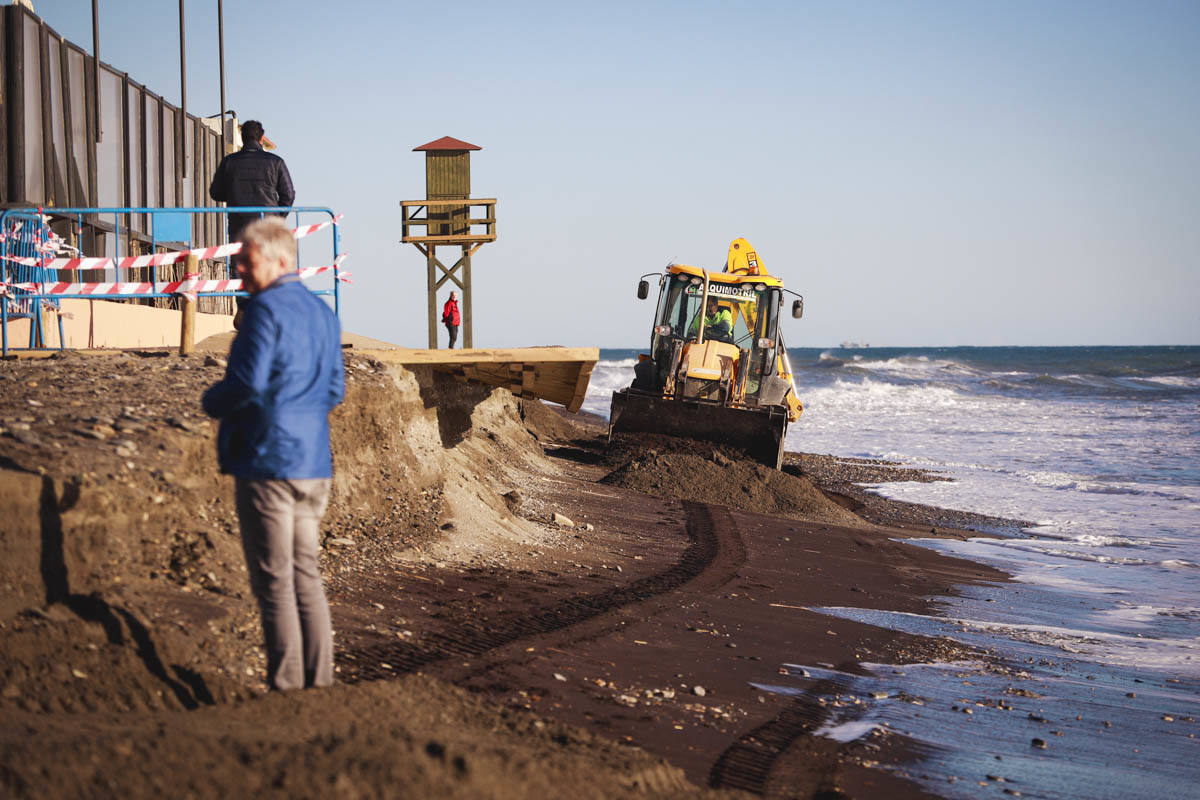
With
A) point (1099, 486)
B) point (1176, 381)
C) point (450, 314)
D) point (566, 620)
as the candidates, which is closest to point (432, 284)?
point (450, 314)

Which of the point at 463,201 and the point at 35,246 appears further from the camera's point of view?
the point at 463,201

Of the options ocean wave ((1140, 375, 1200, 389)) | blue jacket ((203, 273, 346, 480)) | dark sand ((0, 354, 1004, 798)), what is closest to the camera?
dark sand ((0, 354, 1004, 798))

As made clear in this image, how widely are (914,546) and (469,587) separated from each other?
6880 millimetres

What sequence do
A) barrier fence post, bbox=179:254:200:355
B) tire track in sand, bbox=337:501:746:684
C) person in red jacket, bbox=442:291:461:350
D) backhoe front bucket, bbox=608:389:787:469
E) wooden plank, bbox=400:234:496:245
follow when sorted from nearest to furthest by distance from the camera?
tire track in sand, bbox=337:501:746:684
barrier fence post, bbox=179:254:200:355
wooden plank, bbox=400:234:496:245
backhoe front bucket, bbox=608:389:787:469
person in red jacket, bbox=442:291:461:350

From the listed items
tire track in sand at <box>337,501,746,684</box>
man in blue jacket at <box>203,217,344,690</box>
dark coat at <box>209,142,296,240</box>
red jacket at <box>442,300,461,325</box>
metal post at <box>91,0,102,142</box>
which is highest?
metal post at <box>91,0,102,142</box>

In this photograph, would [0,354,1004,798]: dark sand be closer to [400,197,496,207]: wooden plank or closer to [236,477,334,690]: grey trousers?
[236,477,334,690]: grey trousers

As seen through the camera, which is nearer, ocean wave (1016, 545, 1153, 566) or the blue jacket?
the blue jacket

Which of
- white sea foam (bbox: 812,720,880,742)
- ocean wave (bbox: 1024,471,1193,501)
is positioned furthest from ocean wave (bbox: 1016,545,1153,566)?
white sea foam (bbox: 812,720,880,742)

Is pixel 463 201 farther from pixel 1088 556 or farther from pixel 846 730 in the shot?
pixel 846 730

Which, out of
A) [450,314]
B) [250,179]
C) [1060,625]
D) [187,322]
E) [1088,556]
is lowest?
[1088,556]

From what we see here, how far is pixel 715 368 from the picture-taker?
621 inches

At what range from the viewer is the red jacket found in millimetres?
19188

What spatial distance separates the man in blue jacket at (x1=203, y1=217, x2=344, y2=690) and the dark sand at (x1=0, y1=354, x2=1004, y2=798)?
0.25 m

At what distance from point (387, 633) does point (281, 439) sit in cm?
203
